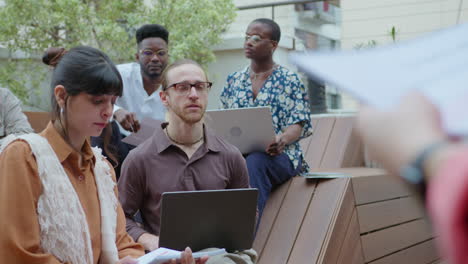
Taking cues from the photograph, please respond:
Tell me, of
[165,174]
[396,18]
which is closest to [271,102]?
[165,174]

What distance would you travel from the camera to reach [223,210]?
8.29 ft

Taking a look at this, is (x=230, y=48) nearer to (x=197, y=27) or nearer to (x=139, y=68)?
(x=197, y=27)

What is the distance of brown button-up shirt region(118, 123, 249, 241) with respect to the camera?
2881 millimetres

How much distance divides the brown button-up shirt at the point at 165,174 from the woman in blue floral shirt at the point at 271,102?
77cm

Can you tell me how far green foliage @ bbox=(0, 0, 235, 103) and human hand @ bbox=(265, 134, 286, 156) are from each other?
121 inches

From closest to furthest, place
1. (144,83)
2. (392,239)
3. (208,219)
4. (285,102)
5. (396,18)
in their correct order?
→ (208,219) < (285,102) < (392,239) < (144,83) < (396,18)

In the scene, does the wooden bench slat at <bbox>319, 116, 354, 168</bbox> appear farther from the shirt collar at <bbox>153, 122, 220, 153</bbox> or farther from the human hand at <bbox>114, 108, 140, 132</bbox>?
the shirt collar at <bbox>153, 122, 220, 153</bbox>

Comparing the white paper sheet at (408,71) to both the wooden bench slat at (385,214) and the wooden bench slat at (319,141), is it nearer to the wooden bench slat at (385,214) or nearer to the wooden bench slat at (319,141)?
the wooden bench slat at (385,214)

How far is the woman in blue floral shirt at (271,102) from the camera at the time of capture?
379cm

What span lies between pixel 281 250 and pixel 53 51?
1803mm

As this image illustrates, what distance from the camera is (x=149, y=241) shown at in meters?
2.73

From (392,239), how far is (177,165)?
6.13 ft

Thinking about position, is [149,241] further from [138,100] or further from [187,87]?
[138,100]

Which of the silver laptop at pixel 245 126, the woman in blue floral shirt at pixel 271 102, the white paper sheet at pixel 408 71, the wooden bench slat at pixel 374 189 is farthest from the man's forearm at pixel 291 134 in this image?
the white paper sheet at pixel 408 71
